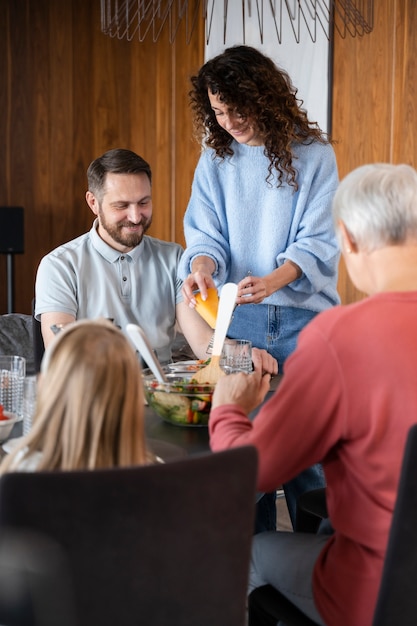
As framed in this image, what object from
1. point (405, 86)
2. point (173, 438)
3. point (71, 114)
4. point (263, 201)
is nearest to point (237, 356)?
point (173, 438)

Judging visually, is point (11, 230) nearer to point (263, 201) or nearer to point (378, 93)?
point (378, 93)

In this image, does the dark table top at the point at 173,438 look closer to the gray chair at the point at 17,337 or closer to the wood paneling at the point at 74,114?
the gray chair at the point at 17,337

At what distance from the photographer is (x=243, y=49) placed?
8.40ft

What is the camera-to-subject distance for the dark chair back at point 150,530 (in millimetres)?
1074

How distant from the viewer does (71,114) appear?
22.6ft

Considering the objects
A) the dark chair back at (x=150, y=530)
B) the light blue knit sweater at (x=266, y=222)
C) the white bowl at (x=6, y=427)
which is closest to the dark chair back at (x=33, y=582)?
the dark chair back at (x=150, y=530)

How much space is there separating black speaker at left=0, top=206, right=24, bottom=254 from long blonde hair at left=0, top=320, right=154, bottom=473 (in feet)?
17.1

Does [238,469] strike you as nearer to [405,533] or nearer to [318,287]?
[405,533]

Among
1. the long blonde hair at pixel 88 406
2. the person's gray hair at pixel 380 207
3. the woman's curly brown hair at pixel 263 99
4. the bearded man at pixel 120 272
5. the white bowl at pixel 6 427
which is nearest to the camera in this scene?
the long blonde hair at pixel 88 406

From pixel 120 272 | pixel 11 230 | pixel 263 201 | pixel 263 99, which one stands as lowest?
pixel 120 272

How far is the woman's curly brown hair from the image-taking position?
250 cm

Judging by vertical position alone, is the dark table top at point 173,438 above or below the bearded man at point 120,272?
below

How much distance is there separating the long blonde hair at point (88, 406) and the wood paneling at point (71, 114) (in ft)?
17.2

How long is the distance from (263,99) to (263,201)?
0.30 metres
